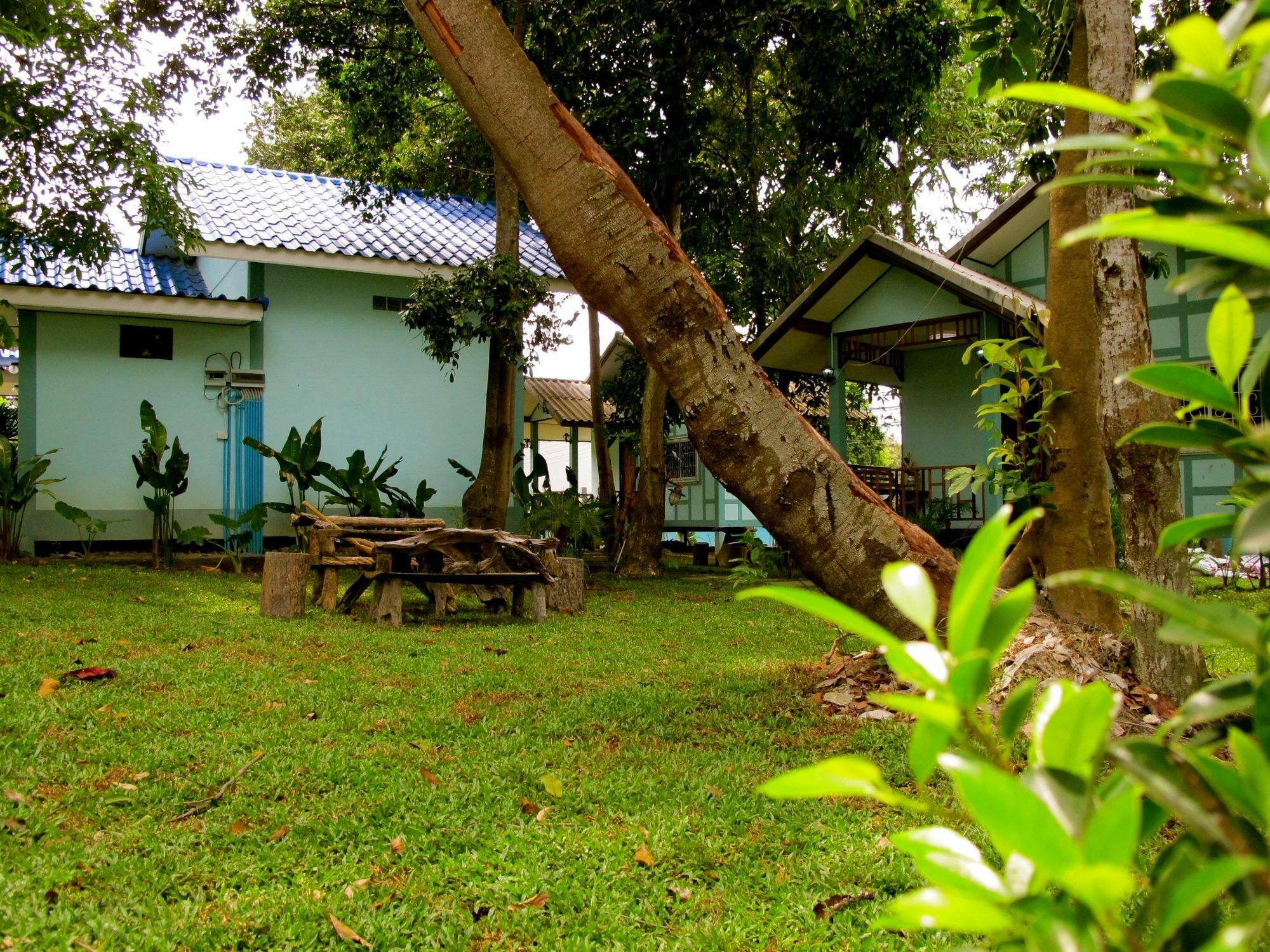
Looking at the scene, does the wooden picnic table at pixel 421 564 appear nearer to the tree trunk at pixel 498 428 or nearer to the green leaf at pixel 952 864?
the tree trunk at pixel 498 428

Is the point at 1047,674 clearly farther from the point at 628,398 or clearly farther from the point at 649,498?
the point at 628,398

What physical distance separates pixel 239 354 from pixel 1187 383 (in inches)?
579

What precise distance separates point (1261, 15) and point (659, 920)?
8.52ft

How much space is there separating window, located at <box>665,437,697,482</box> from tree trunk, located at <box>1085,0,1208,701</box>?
53.2 feet

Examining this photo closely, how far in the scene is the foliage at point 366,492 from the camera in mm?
12180

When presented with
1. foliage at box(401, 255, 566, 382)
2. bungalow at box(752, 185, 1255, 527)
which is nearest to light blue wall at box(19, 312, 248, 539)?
foliage at box(401, 255, 566, 382)

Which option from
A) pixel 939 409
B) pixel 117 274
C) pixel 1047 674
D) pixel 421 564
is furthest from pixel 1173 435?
pixel 939 409

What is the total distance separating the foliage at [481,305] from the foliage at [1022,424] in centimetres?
730

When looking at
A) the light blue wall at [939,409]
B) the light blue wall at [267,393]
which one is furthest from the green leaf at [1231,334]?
the light blue wall at [939,409]

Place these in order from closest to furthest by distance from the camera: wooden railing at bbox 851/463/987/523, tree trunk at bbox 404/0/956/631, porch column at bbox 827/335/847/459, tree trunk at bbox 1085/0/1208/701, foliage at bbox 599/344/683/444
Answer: tree trunk at bbox 1085/0/1208/701
tree trunk at bbox 404/0/956/631
wooden railing at bbox 851/463/987/523
porch column at bbox 827/335/847/459
foliage at bbox 599/344/683/444

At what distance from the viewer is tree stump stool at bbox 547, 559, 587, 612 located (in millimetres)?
9281

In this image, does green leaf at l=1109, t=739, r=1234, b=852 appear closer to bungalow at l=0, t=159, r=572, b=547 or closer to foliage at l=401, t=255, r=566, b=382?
foliage at l=401, t=255, r=566, b=382

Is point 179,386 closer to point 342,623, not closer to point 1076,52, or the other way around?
point 342,623

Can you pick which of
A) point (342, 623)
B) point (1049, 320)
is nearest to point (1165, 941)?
point (1049, 320)
